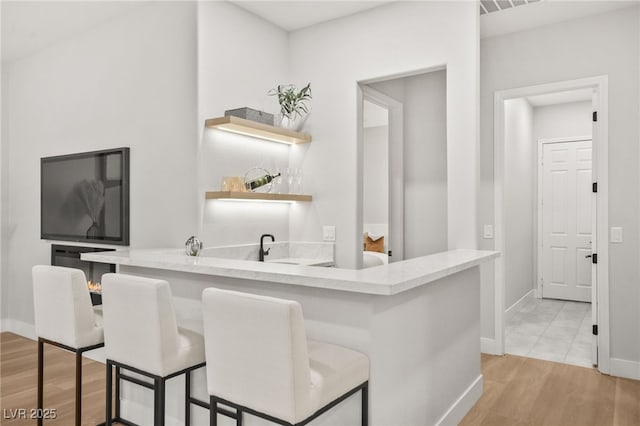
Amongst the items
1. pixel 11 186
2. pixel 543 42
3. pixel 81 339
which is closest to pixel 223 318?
pixel 81 339

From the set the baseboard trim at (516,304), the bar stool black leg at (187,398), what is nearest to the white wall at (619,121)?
the baseboard trim at (516,304)

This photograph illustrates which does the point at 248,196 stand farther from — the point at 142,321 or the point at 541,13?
the point at 541,13

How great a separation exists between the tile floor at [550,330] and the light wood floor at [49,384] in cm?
337

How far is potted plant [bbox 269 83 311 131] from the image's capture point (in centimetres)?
369

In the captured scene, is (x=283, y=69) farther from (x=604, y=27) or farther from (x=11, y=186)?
(x=11, y=186)

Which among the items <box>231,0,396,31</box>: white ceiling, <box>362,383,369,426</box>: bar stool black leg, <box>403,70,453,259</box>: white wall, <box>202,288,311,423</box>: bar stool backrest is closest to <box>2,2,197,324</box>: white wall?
<box>231,0,396,31</box>: white ceiling

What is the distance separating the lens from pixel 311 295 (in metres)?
1.96

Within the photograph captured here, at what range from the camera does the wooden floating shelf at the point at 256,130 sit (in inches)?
122

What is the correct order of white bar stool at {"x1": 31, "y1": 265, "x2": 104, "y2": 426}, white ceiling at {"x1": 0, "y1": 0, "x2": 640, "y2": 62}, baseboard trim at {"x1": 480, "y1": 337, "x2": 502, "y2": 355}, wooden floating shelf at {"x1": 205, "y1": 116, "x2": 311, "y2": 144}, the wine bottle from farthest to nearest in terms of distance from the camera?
baseboard trim at {"x1": 480, "y1": 337, "x2": 502, "y2": 355}, white ceiling at {"x1": 0, "y1": 0, "x2": 640, "y2": 62}, the wine bottle, wooden floating shelf at {"x1": 205, "y1": 116, "x2": 311, "y2": 144}, white bar stool at {"x1": 31, "y1": 265, "x2": 104, "y2": 426}

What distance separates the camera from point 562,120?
20.4 feet

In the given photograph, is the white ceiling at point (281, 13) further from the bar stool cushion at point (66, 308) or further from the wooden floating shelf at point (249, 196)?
the bar stool cushion at point (66, 308)

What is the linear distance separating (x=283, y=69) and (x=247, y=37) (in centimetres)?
50

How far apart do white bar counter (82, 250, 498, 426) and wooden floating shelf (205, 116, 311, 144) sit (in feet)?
3.50

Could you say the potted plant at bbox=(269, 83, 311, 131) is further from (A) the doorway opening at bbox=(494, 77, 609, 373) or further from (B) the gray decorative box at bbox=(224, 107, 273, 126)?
(A) the doorway opening at bbox=(494, 77, 609, 373)
